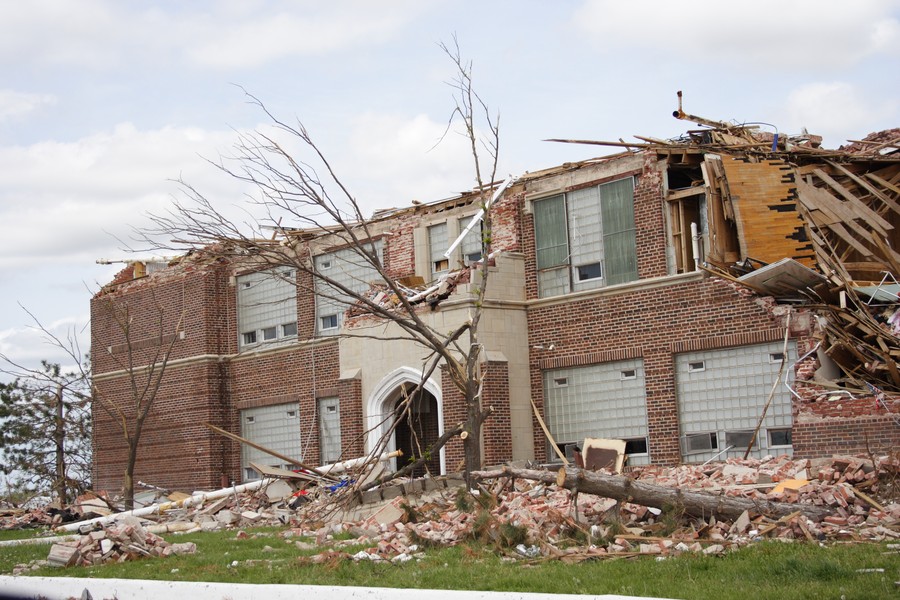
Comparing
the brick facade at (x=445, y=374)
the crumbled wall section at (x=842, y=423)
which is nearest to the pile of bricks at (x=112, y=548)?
the brick facade at (x=445, y=374)

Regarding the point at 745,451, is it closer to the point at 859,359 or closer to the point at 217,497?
the point at 859,359

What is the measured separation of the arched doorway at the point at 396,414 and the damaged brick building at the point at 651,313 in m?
0.07

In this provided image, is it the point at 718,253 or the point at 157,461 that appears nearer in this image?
the point at 718,253

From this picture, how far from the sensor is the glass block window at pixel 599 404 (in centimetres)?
2114

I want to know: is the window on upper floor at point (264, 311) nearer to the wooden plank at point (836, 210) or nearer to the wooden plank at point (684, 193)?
the wooden plank at point (684, 193)

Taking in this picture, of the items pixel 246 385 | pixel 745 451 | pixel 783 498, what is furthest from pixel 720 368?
pixel 246 385

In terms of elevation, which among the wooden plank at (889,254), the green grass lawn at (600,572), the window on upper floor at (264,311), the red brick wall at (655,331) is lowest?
the green grass lawn at (600,572)

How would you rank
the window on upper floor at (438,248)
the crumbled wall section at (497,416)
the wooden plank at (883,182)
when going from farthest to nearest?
the window on upper floor at (438,248) → the crumbled wall section at (497,416) → the wooden plank at (883,182)

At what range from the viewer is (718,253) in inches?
780

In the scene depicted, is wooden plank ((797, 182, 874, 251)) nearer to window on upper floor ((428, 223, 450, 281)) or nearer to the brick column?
the brick column

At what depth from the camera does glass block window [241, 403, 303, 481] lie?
28.0 meters

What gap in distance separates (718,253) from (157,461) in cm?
1862

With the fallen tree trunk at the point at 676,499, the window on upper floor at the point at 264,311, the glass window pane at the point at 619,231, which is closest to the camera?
the fallen tree trunk at the point at 676,499

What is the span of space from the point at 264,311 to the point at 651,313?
12.5 meters
